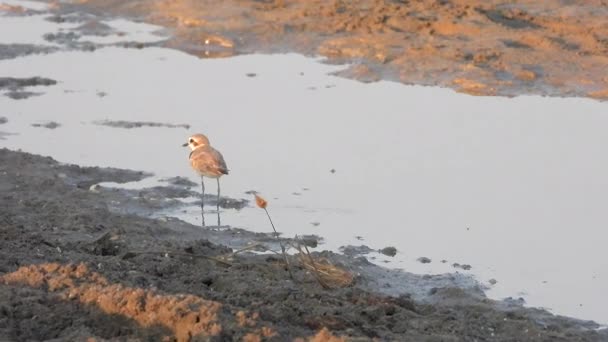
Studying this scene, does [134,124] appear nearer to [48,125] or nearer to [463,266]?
[48,125]

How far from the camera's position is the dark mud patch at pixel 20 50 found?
55.6ft

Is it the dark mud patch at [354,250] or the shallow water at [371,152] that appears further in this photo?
the shallow water at [371,152]

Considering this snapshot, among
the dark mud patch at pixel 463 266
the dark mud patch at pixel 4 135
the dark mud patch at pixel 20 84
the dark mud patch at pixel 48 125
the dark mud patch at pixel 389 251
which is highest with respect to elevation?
the dark mud patch at pixel 20 84

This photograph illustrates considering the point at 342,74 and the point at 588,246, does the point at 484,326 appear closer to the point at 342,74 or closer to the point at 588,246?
the point at 588,246

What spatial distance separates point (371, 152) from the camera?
41.5ft

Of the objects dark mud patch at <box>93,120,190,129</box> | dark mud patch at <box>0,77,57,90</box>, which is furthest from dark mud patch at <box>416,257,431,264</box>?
dark mud patch at <box>0,77,57,90</box>

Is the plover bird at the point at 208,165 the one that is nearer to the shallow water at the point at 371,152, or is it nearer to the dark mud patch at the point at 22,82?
the shallow water at the point at 371,152

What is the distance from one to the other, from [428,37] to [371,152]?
4.38m

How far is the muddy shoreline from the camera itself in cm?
Answer: 649

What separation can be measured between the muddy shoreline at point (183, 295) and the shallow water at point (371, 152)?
0.70 m

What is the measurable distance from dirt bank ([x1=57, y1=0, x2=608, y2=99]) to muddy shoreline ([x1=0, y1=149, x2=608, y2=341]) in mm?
5731

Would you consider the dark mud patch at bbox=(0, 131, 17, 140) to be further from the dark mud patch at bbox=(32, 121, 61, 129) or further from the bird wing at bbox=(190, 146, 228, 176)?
the bird wing at bbox=(190, 146, 228, 176)

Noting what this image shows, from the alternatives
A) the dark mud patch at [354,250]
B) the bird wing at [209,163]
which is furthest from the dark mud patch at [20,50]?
the dark mud patch at [354,250]

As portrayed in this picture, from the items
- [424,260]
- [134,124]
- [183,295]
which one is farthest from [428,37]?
[183,295]
